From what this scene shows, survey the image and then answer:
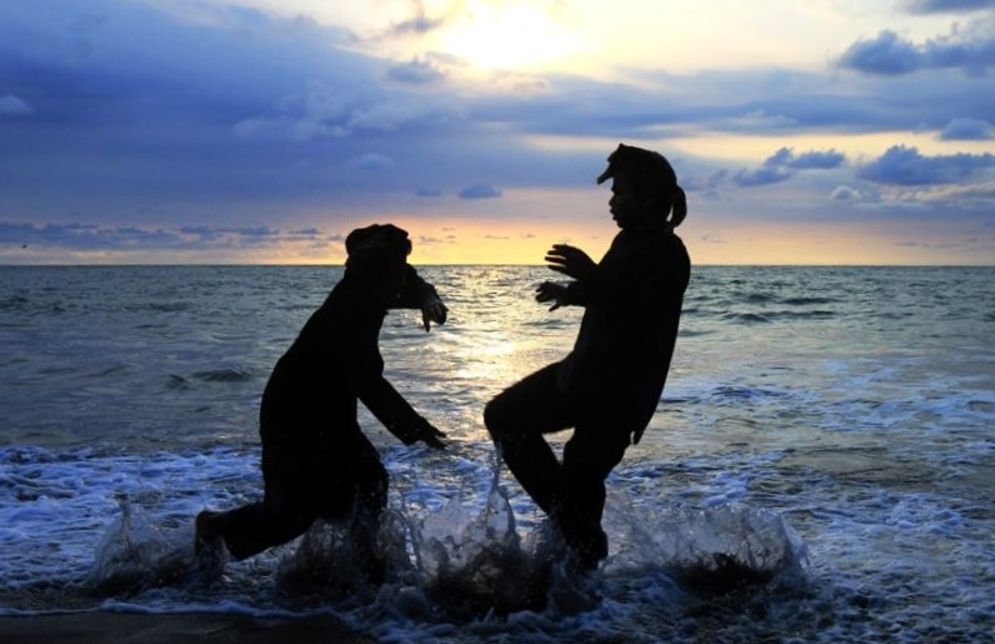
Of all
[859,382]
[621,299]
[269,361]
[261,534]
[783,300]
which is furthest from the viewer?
[783,300]

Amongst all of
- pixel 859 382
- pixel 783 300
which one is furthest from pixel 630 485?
pixel 783 300

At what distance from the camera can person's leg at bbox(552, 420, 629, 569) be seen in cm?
511

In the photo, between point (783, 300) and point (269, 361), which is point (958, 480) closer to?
point (269, 361)

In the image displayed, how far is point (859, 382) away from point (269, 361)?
9.55 m

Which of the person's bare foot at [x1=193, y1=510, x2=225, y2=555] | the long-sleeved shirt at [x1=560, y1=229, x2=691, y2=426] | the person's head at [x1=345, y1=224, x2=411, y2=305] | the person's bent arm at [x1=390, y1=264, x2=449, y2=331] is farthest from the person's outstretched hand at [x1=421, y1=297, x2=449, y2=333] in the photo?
the person's bare foot at [x1=193, y1=510, x2=225, y2=555]

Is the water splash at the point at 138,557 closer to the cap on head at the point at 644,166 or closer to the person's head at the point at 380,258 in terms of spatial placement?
the person's head at the point at 380,258

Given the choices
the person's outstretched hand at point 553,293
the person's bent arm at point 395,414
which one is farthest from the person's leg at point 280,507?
the person's outstretched hand at point 553,293

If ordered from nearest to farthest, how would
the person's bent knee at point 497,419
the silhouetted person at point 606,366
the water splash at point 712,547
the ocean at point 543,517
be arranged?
the silhouetted person at point 606,366 → the ocean at point 543,517 → the person's bent knee at point 497,419 → the water splash at point 712,547

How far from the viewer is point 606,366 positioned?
5000 mm

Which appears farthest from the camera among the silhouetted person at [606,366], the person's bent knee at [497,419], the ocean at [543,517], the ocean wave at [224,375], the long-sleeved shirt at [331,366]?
the ocean wave at [224,375]

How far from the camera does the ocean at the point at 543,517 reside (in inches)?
199

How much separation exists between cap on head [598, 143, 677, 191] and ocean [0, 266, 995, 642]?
1.69m

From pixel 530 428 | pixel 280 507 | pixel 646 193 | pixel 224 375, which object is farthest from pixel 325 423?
pixel 224 375

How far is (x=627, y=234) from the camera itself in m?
5.11
